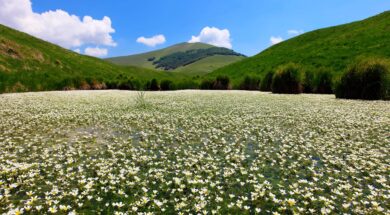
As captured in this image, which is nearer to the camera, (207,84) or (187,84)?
(207,84)

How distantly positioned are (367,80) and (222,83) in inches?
1177

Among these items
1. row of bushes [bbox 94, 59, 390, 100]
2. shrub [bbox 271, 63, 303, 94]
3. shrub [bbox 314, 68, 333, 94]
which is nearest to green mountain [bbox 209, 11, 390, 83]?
shrub [bbox 314, 68, 333, 94]

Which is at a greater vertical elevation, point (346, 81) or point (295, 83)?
point (346, 81)

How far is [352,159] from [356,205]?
3522mm

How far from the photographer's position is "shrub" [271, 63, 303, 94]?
123ft

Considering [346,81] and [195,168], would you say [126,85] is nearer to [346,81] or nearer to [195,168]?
[346,81]

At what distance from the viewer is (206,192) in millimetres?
6145

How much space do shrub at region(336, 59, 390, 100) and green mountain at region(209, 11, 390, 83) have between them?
1174 centimetres

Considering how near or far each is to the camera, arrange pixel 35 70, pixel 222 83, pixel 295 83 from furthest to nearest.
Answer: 1. pixel 35 70
2. pixel 222 83
3. pixel 295 83

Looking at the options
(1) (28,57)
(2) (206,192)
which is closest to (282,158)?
(2) (206,192)

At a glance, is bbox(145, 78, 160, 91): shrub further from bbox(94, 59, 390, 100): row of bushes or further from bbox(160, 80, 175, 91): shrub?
bbox(160, 80, 175, 91): shrub

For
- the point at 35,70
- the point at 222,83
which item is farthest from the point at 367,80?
the point at 35,70

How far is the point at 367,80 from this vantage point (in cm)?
2744

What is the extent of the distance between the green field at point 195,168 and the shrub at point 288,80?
78.4ft
